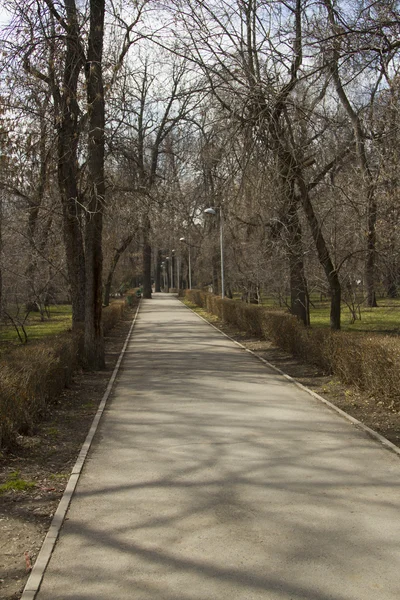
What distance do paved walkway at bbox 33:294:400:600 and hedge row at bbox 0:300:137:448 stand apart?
0.91 m

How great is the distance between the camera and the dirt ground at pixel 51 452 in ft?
14.2

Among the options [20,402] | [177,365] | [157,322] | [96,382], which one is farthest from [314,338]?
[157,322]

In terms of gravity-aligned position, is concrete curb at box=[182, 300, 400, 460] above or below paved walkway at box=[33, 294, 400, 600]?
below

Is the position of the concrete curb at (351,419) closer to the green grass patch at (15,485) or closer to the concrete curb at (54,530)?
the concrete curb at (54,530)

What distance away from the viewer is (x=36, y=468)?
637 cm

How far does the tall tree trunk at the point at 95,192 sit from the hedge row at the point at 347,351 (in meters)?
4.49

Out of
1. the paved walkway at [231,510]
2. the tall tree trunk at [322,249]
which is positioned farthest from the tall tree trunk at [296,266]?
the paved walkway at [231,510]

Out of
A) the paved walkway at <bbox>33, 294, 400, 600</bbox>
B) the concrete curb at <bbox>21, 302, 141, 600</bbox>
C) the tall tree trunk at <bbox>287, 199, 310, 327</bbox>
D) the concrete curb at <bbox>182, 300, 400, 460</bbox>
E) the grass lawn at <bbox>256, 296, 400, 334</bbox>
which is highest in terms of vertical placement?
the tall tree trunk at <bbox>287, 199, 310, 327</bbox>

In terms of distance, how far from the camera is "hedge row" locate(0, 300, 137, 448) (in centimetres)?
681

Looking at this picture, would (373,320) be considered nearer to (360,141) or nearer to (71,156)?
(360,141)

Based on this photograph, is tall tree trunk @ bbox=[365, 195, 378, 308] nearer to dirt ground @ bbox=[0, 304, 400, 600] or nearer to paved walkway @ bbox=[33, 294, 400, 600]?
dirt ground @ bbox=[0, 304, 400, 600]

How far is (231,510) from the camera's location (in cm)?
493

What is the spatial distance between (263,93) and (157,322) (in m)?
20.8

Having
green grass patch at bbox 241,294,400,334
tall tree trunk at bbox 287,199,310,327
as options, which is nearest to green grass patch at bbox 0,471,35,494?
tall tree trunk at bbox 287,199,310,327
